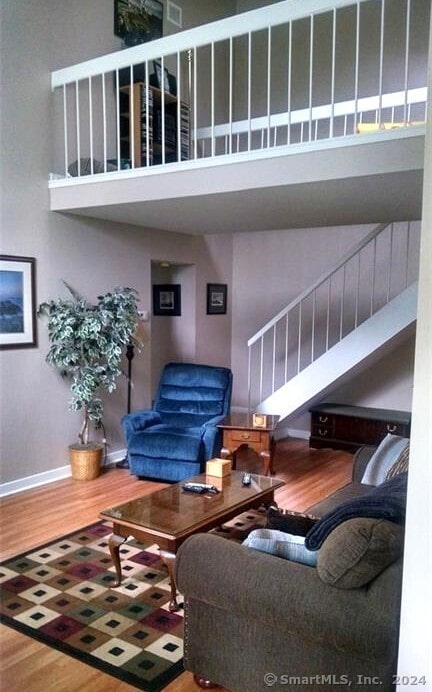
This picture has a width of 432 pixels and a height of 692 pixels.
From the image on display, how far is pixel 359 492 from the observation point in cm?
310

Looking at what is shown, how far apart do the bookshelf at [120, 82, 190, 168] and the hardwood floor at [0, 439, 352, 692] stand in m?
2.60

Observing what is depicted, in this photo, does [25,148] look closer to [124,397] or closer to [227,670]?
[124,397]

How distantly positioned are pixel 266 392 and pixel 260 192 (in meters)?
3.61

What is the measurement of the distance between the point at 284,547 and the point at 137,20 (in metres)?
5.08

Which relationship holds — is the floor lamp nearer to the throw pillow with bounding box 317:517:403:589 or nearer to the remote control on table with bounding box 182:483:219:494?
the remote control on table with bounding box 182:483:219:494

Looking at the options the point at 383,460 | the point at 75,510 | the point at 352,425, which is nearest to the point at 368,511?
the point at 383,460

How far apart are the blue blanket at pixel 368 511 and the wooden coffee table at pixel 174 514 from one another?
0.88m

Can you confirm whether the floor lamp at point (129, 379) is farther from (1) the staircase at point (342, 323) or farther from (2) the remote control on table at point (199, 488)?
(2) the remote control on table at point (199, 488)

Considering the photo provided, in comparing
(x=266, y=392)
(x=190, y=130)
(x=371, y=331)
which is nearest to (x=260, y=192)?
(x=371, y=331)

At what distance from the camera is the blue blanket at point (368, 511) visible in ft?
5.77

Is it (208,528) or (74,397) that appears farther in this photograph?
(74,397)

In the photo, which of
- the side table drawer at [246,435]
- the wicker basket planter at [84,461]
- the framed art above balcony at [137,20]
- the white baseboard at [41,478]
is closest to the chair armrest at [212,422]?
the side table drawer at [246,435]

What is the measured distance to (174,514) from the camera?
2.78 meters

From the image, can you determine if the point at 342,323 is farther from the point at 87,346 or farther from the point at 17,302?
the point at 17,302
